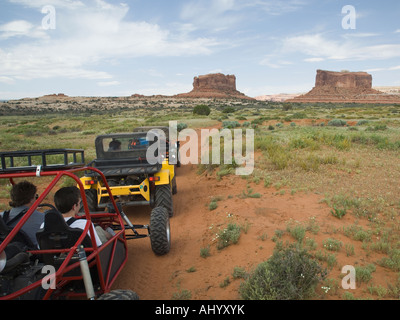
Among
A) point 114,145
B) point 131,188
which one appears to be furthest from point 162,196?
point 114,145

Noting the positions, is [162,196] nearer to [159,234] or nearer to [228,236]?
[159,234]

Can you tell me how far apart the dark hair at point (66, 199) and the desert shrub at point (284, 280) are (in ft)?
7.53

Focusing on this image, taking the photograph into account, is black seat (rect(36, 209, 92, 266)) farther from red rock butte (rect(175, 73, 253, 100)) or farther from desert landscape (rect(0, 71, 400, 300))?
red rock butte (rect(175, 73, 253, 100))

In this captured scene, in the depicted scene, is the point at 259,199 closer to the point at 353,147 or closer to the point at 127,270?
the point at 127,270

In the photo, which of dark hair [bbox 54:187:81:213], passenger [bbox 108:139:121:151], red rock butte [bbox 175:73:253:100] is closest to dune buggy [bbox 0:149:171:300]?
dark hair [bbox 54:187:81:213]

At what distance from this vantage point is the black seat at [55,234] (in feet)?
9.31

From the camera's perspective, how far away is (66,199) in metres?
3.34

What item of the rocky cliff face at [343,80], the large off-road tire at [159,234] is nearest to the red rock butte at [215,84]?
the rocky cliff face at [343,80]

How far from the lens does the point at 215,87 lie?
5640 inches

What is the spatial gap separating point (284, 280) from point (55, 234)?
2.60m

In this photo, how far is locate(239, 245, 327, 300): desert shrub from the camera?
10.6ft

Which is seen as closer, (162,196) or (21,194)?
(21,194)

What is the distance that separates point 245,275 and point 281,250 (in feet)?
2.67
